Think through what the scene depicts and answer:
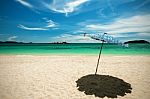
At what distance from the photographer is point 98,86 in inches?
244

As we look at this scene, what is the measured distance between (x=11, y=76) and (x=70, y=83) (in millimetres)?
3581

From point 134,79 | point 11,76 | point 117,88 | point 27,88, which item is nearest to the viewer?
point 117,88

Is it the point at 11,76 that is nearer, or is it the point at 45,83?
the point at 45,83

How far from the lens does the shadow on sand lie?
19.2ft

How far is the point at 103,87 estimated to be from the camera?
6.12m

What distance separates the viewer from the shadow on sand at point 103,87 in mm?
5844

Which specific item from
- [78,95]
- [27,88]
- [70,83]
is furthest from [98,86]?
[27,88]

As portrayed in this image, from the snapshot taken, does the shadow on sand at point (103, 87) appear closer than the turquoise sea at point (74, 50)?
Yes

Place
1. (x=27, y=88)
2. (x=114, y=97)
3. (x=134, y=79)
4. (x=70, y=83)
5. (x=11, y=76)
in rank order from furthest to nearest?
(x=11, y=76), (x=134, y=79), (x=70, y=83), (x=27, y=88), (x=114, y=97)

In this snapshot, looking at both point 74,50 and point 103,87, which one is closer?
point 103,87

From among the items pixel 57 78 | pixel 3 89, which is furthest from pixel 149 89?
pixel 3 89

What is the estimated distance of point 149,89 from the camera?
6500 mm

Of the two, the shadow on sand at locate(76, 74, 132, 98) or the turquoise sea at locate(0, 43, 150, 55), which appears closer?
the shadow on sand at locate(76, 74, 132, 98)

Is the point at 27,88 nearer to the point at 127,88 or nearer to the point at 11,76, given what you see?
the point at 11,76
